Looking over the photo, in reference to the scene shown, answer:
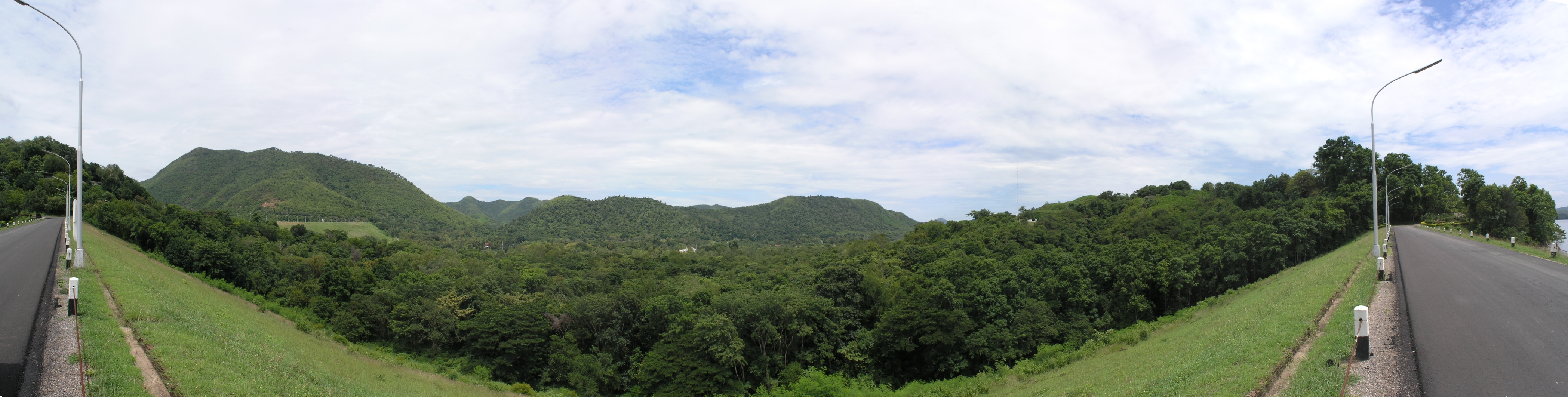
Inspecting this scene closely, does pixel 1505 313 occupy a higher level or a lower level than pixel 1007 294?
higher

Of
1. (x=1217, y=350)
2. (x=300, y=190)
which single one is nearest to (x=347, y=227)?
(x=300, y=190)

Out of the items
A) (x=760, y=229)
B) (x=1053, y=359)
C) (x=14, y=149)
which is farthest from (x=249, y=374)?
(x=760, y=229)

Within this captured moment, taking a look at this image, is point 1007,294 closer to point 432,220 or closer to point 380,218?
point 380,218

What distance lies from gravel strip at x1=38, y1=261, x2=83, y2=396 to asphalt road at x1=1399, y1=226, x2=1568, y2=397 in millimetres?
17099

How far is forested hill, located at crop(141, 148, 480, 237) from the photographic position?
322ft

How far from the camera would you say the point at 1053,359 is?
25656mm

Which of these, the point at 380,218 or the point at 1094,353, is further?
the point at 380,218

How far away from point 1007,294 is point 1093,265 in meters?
7.84

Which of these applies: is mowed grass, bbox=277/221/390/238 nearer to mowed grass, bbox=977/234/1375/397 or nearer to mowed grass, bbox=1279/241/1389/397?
mowed grass, bbox=977/234/1375/397

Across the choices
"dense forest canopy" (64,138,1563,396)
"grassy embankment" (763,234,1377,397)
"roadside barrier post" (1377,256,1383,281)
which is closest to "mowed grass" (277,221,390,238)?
"dense forest canopy" (64,138,1563,396)

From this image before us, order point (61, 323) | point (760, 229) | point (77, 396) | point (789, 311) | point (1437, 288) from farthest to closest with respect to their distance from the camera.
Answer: point (760, 229) → point (789, 311) → point (1437, 288) → point (61, 323) → point (77, 396)

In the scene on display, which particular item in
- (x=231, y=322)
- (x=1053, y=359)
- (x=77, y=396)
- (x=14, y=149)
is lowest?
(x=1053, y=359)

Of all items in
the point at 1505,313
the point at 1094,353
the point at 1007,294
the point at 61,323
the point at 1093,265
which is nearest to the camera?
the point at 1505,313

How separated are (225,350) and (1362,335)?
19.9m
